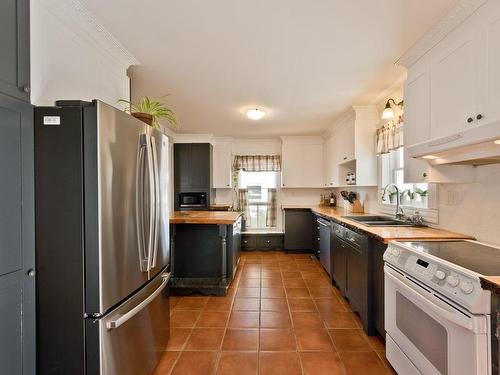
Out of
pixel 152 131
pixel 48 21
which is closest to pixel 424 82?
pixel 152 131

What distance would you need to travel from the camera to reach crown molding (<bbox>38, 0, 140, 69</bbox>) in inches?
63.1

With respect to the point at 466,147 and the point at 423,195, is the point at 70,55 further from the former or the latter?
the point at 423,195

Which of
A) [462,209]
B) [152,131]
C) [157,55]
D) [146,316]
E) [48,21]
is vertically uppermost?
[157,55]

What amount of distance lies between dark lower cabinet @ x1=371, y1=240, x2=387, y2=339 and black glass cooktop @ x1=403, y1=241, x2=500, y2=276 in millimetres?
326

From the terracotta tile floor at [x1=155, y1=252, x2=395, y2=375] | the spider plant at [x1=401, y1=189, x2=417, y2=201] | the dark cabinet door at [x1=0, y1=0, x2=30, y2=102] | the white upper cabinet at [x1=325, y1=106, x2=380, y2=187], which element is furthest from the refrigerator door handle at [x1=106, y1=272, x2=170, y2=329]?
the white upper cabinet at [x1=325, y1=106, x2=380, y2=187]

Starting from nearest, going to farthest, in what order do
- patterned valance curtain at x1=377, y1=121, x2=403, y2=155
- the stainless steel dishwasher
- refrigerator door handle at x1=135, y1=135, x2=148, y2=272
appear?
refrigerator door handle at x1=135, y1=135, x2=148, y2=272
patterned valance curtain at x1=377, y1=121, x2=403, y2=155
the stainless steel dishwasher

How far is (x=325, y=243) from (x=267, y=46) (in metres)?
2.84

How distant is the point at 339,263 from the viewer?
3203mm

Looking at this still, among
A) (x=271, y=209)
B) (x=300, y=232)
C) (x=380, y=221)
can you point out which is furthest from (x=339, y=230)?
(x=271, y=209)

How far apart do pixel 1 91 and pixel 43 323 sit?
1084mm

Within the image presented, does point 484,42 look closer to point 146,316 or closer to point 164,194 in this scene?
point 164,194

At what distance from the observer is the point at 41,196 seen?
1296 mm

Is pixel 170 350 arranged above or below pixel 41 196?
below

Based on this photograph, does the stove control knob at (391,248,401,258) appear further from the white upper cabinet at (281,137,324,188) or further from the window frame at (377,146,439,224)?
the white upper cabinet at (281,137,324,188)
